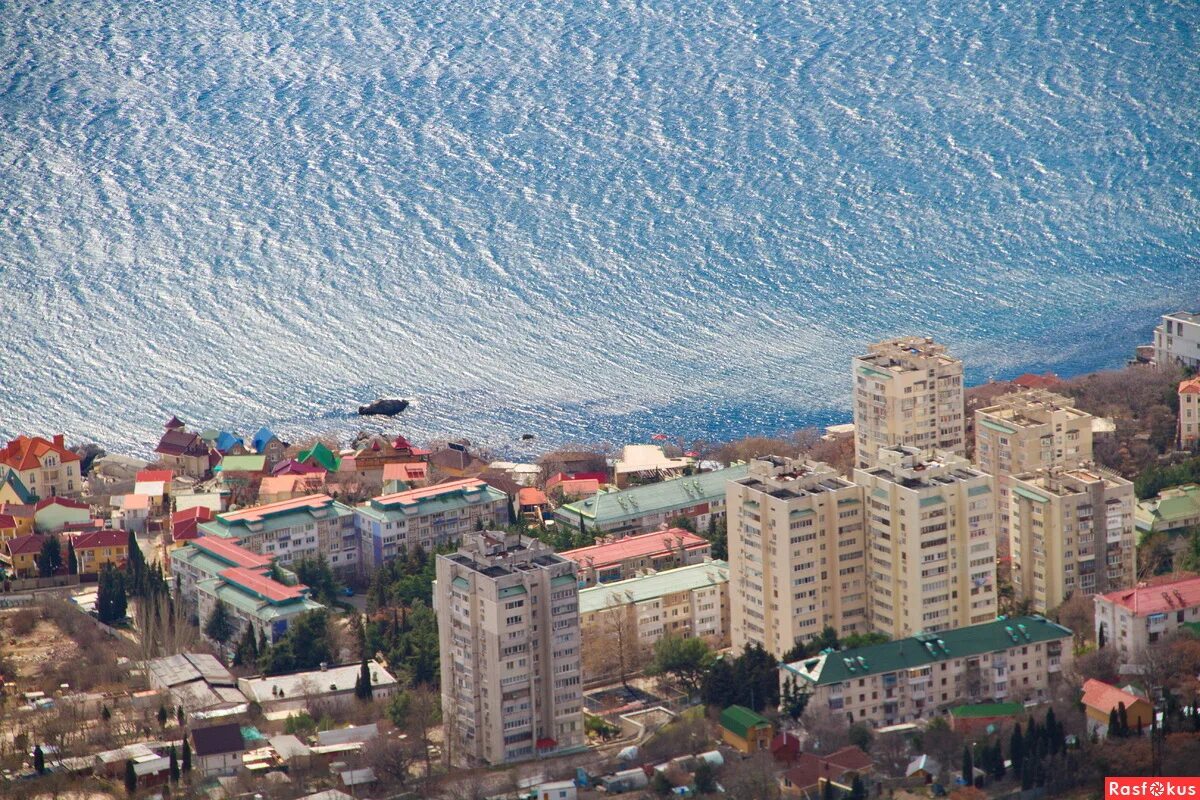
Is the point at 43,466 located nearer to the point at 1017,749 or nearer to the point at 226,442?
the point at 226,442

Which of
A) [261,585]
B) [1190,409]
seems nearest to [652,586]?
[261,585]

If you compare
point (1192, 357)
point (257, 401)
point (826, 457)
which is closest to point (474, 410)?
point (257, 401)

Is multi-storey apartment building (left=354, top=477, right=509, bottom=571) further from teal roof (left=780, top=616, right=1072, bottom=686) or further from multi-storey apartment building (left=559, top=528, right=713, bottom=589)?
teal roof (left=780, top=616, right=1072, bottom=686)

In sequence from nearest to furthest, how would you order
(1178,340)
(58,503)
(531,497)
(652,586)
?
1. (652,586)
2. (58,503)
3. (531,497)
4. (1178,340)

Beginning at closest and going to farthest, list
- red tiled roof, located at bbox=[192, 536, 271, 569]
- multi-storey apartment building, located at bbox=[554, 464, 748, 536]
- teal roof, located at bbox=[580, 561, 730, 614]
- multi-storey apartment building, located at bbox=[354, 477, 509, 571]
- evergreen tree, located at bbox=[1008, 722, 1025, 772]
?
evergreen tree, located at bbox=[1008, 722, 1025, 772] → teal roof, located at bbox=[580, 561, 730, 614] → red tiled roof, located at bbox=[192, 536, 271, 569] → multi-storey apartment building, located at bbox=[354, 477, 509, 571] → multi-storey apartment building, located at bbox=[554, 464, 748, 536]

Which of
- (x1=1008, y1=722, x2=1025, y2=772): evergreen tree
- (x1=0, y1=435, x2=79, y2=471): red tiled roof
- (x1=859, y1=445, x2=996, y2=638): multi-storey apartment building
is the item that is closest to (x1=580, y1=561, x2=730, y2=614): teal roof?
(x1=859, y1=445, x2=996, y2=638): multi-storey apartment building
